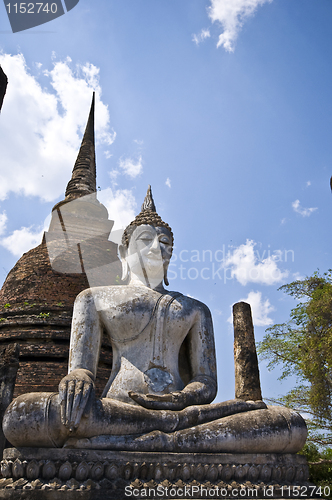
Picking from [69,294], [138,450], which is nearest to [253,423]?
[138,450]

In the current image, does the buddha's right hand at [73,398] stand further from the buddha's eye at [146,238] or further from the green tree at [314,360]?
the green tree at [314,360]

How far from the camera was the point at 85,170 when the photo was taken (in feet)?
50.7

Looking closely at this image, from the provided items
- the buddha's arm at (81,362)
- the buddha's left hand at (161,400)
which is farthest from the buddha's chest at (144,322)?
the buddha's left hand at (161,400)

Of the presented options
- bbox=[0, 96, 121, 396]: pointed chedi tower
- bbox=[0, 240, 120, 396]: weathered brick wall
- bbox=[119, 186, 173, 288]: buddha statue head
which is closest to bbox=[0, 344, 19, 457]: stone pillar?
bbox=[0, 240, 120, 396]: weathered brick wall

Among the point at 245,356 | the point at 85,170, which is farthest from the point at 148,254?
the point at 85,170

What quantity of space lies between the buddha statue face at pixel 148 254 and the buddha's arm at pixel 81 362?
71 cm

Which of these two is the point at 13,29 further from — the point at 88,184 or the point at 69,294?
the point at 88,184

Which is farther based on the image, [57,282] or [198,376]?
[57,282]

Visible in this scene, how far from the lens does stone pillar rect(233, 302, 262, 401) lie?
15.6 feet

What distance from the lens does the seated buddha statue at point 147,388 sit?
2986mm

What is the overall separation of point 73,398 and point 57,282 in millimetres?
8602

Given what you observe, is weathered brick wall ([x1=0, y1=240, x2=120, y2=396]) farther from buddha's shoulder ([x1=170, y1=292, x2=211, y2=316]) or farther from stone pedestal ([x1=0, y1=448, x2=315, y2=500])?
stone pedestal ([x1=0, y1=448, x2=315, y2=500])

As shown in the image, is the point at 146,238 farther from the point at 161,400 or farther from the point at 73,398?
the point at 73,398

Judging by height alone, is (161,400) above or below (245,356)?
below
